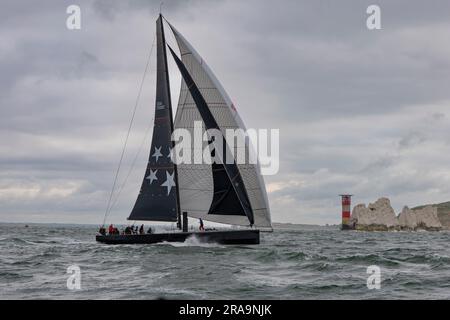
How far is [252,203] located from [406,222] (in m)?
152

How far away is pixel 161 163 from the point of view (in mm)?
43531

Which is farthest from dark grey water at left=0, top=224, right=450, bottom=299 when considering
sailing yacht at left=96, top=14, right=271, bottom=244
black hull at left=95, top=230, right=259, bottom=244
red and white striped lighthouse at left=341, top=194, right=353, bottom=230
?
red and white striped lighthouse at left=341, top=194, right=353, bottom=230

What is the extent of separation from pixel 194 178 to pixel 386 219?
146 m

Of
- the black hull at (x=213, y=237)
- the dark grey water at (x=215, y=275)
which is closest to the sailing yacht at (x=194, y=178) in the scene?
the black hull at (x=213, y=237)

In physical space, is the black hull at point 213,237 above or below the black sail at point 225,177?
below

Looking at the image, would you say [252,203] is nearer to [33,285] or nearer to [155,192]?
[155,192]

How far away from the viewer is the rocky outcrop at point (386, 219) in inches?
6964

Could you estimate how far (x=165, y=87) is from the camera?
4328cm

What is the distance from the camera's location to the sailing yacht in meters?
40.4

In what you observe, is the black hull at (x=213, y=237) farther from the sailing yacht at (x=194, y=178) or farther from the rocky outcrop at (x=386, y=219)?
the rocky outcrop at (x=386, y=219)

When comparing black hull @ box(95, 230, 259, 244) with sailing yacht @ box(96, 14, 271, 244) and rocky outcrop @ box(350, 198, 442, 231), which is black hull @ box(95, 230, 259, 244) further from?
rocky outcrop @ box(350, 198, 442, 231)

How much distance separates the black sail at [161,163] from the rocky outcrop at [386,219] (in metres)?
139

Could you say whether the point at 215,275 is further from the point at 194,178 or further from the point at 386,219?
the point at 386,219
